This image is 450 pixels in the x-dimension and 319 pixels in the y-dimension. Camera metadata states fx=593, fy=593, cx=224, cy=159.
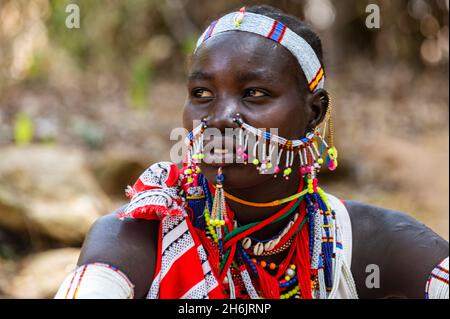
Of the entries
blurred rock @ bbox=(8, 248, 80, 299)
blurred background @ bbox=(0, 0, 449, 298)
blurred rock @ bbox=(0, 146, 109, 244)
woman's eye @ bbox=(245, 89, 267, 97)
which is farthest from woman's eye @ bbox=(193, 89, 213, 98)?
blurred rock @ bbox=(0, 146, 109, 244)

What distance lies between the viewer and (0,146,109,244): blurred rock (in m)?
4.70

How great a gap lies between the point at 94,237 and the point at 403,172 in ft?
18.7

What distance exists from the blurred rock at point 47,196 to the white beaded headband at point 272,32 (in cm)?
306

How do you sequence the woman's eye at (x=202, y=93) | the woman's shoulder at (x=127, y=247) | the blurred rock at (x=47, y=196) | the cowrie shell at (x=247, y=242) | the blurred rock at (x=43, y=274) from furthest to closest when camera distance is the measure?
the blurred rock at (x=47, y=196)
the blurred rock at (x=43, y=274)
the cowrie shell at (x=247, y=242)
the woman's eye at (x=202, y=93)
the woman's shoulder at (x=127, y=247)

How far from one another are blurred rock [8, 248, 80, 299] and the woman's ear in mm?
2310

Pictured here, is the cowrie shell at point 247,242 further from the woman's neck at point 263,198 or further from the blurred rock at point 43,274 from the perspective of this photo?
the blurred rock at point 43,274

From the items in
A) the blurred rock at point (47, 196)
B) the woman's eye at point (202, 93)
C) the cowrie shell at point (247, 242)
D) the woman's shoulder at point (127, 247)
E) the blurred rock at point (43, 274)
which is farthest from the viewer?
the blurred rock at point (47, 196)

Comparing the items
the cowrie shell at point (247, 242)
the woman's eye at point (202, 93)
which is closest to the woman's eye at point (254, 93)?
the woman's eye at point (202, 93)

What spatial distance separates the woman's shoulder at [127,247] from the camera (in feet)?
5.80

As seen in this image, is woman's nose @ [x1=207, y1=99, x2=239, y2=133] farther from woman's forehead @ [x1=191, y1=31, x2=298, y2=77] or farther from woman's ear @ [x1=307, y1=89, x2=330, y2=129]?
woman's ear @ [x1=307, y1=89, x2=330, y2=129]

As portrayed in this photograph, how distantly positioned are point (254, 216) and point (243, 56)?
54 centimetres

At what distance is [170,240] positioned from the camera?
1908 millimetres
